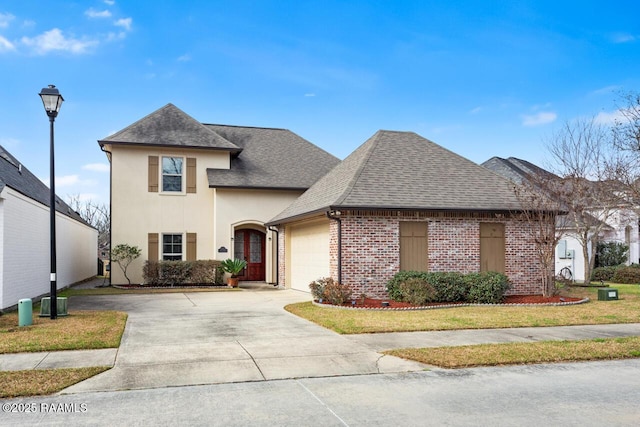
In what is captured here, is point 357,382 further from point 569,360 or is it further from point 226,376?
point 569,360

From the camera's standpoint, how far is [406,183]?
17.6 metres

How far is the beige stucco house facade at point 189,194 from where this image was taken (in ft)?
75.9

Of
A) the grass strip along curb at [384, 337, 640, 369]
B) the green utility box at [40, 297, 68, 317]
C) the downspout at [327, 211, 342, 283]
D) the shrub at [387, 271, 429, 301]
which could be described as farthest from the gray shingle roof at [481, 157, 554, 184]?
the green utility box at [40, 297, 68, 317]

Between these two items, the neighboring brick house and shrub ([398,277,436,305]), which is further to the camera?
the neighboring brick house

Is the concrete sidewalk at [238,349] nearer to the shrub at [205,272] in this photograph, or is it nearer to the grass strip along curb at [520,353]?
the grass strip along curb at [520,353]

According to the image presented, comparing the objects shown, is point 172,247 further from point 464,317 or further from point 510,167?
point 510,167

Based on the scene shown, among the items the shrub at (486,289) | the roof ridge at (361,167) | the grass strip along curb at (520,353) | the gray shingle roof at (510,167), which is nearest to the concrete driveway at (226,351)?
the grass strip along curb at (520,353)

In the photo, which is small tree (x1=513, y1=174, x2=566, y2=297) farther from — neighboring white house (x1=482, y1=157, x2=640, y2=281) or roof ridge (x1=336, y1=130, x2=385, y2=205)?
neighboring white house (x1=482, y1=157, x2=640, y2=281)

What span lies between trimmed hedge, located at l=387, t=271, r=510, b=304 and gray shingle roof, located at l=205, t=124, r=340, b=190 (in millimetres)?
10179

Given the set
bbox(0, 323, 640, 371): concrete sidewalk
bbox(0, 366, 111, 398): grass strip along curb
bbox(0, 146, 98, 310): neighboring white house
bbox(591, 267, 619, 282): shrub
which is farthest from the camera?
bbox(591, 267, 619, 282): shrub

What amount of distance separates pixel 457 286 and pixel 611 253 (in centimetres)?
1756

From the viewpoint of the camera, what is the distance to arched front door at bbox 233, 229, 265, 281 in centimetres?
2508

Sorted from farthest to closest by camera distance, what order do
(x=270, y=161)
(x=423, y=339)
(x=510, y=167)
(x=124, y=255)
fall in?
(x=510, y=167)
(x=270, y=161)
(x=124, y=255)
(x=423, y=339)

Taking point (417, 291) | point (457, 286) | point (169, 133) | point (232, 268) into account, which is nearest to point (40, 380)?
point (417, 291)
